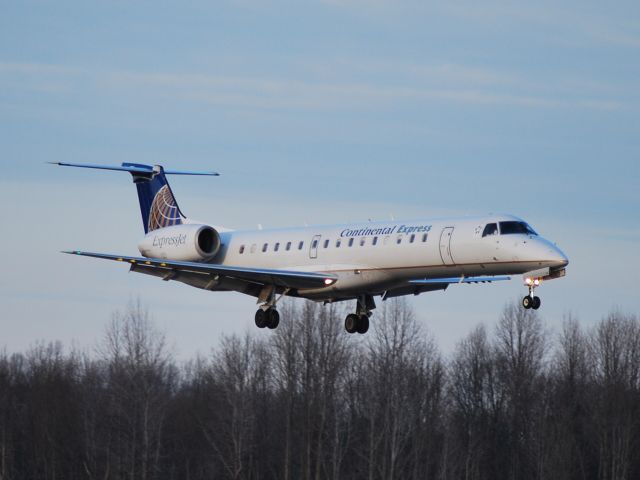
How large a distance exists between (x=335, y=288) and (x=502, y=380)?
35756mm

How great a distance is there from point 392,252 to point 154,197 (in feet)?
37.4

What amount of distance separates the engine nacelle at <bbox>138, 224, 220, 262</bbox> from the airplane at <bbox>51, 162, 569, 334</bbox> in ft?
0.09

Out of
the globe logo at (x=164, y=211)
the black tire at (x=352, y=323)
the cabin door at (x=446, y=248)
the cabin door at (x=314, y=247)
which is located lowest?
the black tire at (x=352, y=323)

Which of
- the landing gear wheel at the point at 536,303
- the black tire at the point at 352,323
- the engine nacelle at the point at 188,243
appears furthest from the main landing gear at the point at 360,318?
the landing gear wheel at the point at 536,303

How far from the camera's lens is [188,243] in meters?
46.7

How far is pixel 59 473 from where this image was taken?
7412cm

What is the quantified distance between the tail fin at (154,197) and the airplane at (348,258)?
0.18m

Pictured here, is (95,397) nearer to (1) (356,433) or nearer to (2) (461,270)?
(1) (356,433)

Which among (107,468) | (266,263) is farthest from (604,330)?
(266,263)

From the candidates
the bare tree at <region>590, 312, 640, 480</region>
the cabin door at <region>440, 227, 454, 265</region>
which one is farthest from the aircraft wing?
the bare tree at <region>590, 312, 640, 480</region>

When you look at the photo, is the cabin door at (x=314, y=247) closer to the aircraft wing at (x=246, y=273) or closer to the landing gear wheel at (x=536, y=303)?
the aircraft wing at (x=246, y=273)

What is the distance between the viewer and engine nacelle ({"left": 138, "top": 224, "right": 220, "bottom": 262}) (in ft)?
153

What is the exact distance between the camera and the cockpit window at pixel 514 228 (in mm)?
40594

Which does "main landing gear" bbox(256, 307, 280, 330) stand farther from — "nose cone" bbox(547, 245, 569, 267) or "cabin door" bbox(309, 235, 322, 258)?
"nose cone" bbox(547, 245, 569, 267)
